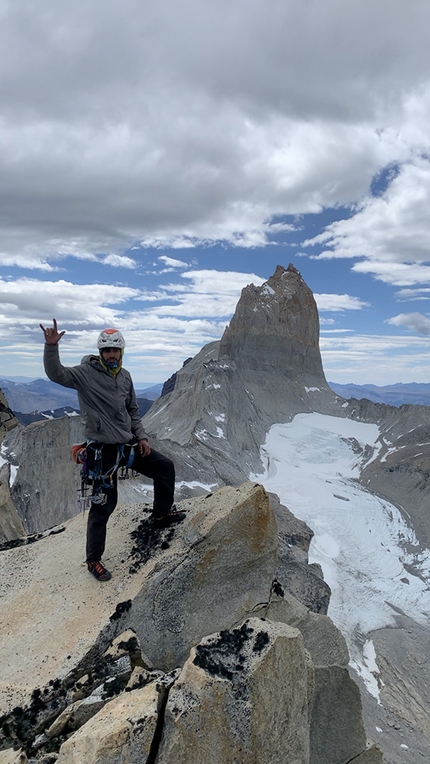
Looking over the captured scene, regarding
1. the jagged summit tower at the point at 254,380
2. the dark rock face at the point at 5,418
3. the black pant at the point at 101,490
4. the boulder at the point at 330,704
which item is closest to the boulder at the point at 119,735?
the black pant at the point at 101,490

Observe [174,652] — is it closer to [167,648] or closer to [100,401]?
[167,648]

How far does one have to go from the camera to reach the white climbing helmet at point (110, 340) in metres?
6.27

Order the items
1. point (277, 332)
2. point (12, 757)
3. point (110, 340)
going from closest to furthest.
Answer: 1. point (12, 757)
2. point (110, 340)
3. point (277, 332)

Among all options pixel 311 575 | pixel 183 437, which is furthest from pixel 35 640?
pixel 183 437

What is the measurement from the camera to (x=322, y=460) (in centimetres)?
7644

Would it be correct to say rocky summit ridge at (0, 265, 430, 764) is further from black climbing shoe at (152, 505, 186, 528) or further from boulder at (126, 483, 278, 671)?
black climbing shoe at (152, 505, 186, 528)

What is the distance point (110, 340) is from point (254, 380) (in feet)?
276

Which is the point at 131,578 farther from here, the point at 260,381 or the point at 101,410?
the point at 260,381

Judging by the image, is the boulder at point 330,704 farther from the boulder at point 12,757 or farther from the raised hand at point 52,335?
the raised hand at point 52,335

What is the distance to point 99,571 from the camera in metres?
6.37

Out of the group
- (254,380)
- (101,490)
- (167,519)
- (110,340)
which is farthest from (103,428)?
(254,380)

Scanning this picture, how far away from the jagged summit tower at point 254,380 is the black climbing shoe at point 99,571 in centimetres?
5706

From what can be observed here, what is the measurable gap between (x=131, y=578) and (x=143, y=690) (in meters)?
1.83

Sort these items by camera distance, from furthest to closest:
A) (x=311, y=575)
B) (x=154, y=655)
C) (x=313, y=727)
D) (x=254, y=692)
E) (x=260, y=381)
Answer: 1. (x=260, y=381)
2. (x=311, y=575)
3. (x=313, y=727)
4. (x=154, y=655)
5. (x=254, y=692)
